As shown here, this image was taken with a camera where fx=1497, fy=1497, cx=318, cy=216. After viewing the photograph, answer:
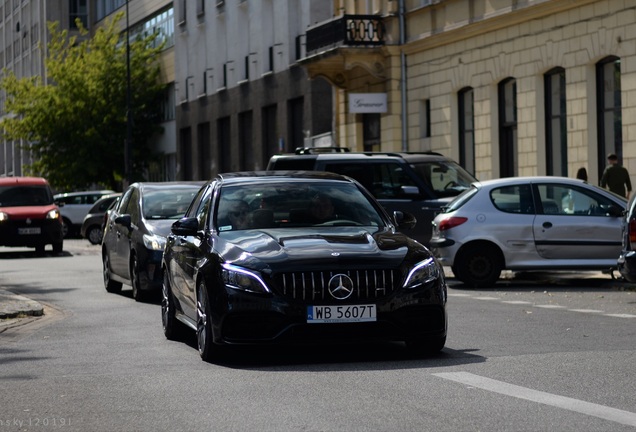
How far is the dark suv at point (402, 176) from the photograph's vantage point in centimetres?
2470

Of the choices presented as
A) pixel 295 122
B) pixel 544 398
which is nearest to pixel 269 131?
pixel 295 122

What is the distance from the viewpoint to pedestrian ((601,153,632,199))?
2733cm

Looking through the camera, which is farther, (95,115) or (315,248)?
(95,115)

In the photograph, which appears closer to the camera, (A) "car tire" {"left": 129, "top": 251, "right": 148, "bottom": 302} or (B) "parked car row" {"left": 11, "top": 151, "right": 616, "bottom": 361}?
(B) "parked car row" {"left": 11, "top": 151, "right": 616, "bottom": 361}

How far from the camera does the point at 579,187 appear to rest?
20.8 m

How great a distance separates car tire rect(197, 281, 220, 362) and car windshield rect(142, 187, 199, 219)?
794 centimetres

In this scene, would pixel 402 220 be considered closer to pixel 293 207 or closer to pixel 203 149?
pixel 293 207

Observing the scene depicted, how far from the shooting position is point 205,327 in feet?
37.2

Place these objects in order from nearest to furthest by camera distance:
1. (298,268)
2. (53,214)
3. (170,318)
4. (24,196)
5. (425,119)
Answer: (298,268), (170,318), (53,214), (24,196), (425,119)

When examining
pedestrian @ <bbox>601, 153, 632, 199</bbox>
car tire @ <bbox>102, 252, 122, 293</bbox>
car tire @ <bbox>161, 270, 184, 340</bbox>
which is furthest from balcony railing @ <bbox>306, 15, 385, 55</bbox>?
car tire @ <bbox>161, 270, 184, 340</bbox>

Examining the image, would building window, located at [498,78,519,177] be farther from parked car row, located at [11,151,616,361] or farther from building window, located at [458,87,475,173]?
parked car row, located at [11,151,616,361]

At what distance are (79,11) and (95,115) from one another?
66.2 ft

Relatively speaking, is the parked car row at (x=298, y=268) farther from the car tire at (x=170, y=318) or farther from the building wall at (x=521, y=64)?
the building wall at (x=521, y=64)

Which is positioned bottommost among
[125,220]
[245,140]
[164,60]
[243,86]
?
[125,220]
